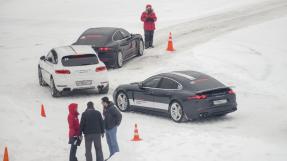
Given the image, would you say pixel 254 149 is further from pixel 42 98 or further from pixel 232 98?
Result: pixel 42 98

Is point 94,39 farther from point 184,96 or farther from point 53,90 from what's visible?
point 184,96

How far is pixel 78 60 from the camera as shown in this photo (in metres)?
22.4

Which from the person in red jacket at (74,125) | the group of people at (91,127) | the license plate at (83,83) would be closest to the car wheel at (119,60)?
the license plate at (83,83)

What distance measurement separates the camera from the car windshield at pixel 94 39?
86.4ft

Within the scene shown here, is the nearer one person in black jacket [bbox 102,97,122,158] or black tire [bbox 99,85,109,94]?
person in black jacket [bbox 102,97,122,158]

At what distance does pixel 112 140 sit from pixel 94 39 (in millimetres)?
11880

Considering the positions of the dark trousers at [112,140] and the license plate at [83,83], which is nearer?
the dark trousers at [112,140]

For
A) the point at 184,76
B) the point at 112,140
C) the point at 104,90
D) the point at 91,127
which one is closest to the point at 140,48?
the point at 104,90

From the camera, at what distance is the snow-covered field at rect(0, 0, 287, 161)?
628 inches

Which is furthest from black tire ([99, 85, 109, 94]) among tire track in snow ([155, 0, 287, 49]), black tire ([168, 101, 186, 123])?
tire track in snow ([155, 0, 287, 49])

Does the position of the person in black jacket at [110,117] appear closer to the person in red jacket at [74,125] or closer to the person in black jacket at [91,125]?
the person in black jacket at [91,125]

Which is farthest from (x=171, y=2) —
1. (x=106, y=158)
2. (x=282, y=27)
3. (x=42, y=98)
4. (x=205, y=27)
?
(x=106, y=158)

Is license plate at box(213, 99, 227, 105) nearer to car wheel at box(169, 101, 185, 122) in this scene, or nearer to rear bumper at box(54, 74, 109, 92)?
car wheel at box(169, 101, 185, 122)

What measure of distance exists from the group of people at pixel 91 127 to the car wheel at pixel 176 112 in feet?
11.3
